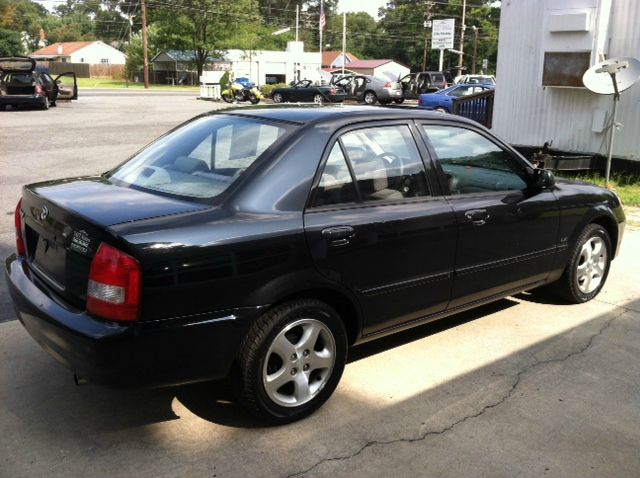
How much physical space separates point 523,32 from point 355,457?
11.0 m

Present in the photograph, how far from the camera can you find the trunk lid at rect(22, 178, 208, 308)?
2.98 meters

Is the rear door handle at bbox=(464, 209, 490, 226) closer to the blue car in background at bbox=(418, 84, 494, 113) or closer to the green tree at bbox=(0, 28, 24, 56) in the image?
the blue car in background at bbox=(418, 84, 494, 113)

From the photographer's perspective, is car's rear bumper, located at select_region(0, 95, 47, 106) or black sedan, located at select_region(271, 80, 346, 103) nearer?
car's rear bumper, located at select_region(0, 95, 47, 106)

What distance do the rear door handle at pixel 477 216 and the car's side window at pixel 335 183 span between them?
895 millimetres

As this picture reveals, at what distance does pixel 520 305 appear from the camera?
5.29 metres

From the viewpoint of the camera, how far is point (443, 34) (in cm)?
5797

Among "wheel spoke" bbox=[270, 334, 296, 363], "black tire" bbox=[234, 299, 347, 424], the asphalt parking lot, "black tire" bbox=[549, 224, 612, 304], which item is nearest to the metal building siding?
"black tire" bbox=[549, 224, 612, 304]

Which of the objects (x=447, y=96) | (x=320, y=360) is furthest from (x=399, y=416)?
(x=447, y=96)

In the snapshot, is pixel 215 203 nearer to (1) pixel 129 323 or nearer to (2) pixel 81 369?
(1) pixel 129 323

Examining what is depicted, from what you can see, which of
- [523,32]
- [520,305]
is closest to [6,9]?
[523,32]

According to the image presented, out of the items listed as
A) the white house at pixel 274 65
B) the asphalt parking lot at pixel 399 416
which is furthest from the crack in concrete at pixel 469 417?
the white house at pixel 274 65

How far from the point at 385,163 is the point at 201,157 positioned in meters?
1.07

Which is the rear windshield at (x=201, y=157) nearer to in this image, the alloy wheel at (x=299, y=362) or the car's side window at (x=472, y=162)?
the alloy wheel at (x=299, y=362)

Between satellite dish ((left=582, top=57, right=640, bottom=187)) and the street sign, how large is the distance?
50125 millimetres
